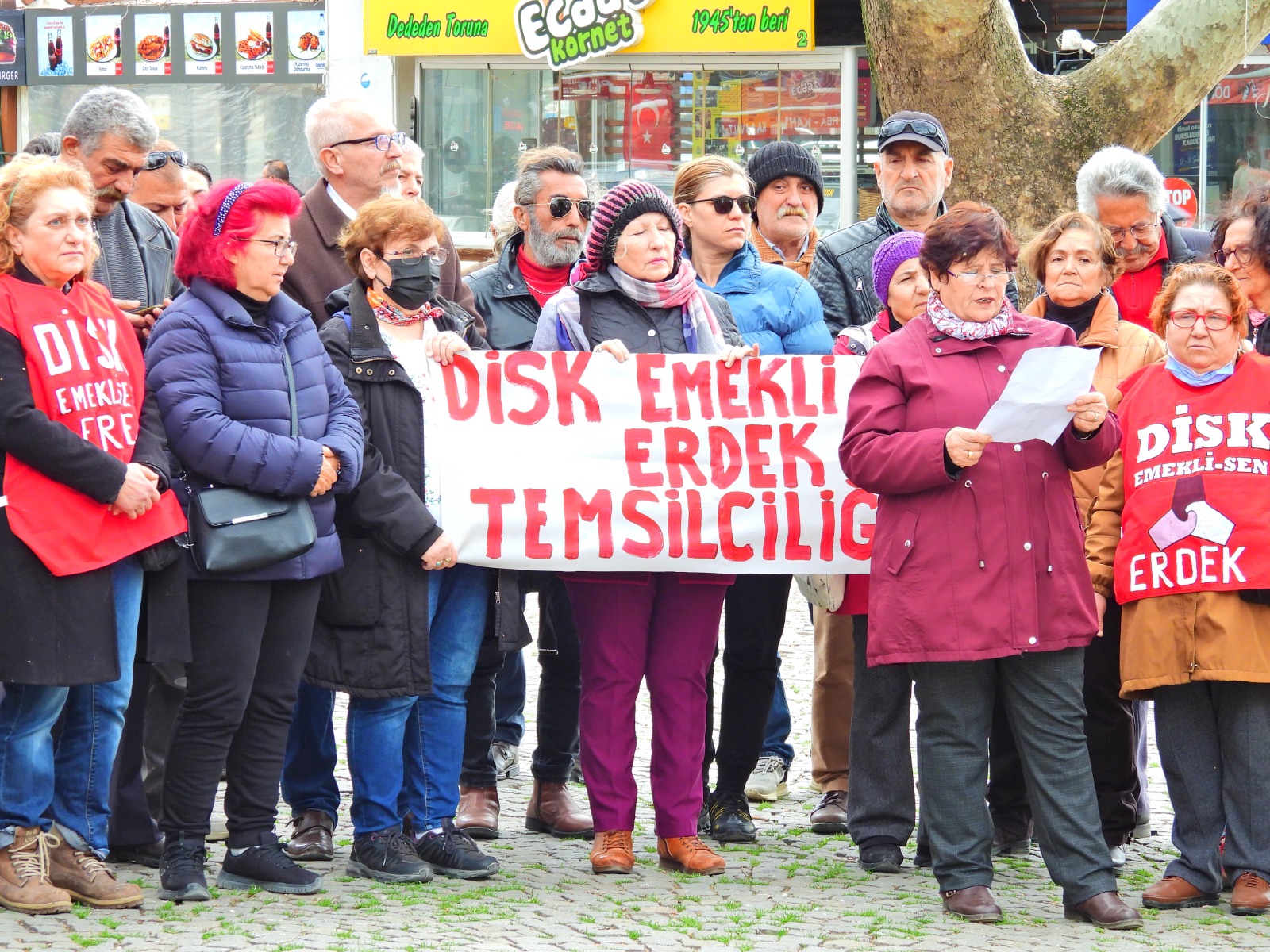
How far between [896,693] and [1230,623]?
110 centimetres

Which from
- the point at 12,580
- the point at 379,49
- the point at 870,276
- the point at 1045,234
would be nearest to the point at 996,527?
the point at 1045,234

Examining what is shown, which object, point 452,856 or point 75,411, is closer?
point 75,411

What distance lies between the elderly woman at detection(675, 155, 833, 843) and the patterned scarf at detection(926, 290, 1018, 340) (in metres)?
1.02

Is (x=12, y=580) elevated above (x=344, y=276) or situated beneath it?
situated beneath

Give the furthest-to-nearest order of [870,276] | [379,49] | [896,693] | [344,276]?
[379,49], [870,276], [344,276], [896,693]

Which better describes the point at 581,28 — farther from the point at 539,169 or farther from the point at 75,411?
the point at 75,411

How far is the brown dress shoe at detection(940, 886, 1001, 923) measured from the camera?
521cm

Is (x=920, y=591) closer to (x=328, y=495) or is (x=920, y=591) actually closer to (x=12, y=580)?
(x=328, y=495)

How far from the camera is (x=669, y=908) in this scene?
5.29 meters

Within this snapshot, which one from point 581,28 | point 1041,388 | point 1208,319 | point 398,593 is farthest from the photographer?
point 581,28

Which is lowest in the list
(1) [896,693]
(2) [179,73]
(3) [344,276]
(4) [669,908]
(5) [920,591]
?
(4) [669,908]

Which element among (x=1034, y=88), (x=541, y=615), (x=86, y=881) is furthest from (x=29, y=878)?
(x=1034, y=88)

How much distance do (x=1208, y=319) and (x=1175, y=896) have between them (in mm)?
1788

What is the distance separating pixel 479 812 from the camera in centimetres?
630
